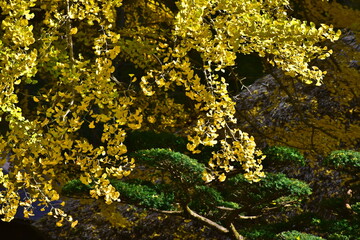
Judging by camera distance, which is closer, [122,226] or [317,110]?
[122,226]

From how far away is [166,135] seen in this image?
5824mm

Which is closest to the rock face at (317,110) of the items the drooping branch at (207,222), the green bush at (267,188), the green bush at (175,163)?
the drooping branch at (207,222)

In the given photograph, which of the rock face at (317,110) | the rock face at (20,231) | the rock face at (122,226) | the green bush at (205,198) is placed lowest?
the rock face at (20,231)

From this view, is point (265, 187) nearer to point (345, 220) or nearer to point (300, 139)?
point (345, 220)

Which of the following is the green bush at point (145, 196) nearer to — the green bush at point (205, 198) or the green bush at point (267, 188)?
the green bush at point (205, 198)

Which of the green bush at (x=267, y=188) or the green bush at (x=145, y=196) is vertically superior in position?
the green bush at (x=267, y=188)

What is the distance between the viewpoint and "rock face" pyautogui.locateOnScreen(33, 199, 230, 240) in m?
7.15

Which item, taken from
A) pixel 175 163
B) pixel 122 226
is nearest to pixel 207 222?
pixel 175 163

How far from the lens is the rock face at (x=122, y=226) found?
7.15 m

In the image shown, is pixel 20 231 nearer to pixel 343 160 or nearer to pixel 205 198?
pixel 205 198

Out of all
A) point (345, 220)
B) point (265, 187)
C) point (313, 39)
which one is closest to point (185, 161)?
point (265, 187)

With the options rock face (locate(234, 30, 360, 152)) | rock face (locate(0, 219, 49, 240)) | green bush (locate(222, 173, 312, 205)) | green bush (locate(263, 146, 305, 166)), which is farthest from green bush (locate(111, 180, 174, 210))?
rock face (locate(0, 219, 49, 240))

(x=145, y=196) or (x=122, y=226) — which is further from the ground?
(x=145, y=196)

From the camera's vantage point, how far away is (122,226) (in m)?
7.18
